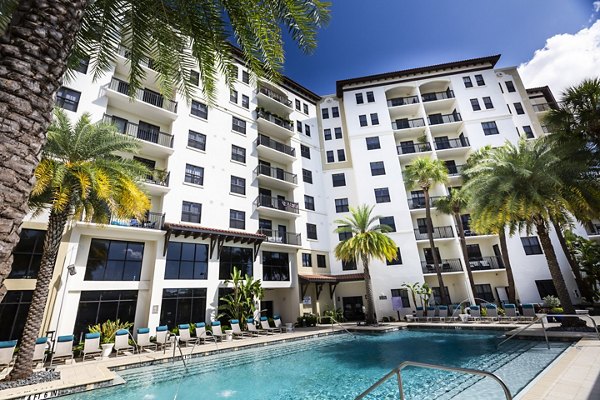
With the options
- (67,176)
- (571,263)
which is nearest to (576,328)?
(571,263)

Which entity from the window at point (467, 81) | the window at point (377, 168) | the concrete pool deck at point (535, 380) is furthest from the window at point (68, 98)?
the window at point (467, 81)

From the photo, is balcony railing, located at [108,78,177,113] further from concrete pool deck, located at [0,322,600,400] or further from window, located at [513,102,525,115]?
window, located at [513,102,525,115]

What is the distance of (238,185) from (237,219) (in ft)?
10.5

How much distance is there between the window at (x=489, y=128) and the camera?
102ft

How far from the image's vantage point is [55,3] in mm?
2920

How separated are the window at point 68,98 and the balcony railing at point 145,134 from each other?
2241mm

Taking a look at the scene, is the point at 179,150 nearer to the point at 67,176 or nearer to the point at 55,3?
the point at 67,176

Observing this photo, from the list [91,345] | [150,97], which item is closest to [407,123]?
[150,97]

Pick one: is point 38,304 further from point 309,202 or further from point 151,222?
point 309,202

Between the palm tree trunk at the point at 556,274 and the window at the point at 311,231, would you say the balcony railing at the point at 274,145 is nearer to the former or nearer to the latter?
the window at the point at 311,231

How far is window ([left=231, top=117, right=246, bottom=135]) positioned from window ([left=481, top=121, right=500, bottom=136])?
26960mm

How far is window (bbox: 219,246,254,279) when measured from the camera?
70.3 ft

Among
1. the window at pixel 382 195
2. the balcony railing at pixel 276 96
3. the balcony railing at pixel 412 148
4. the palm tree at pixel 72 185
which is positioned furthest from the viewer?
the balcony railing at pixel 412 148

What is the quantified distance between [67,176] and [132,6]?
9226 mm
